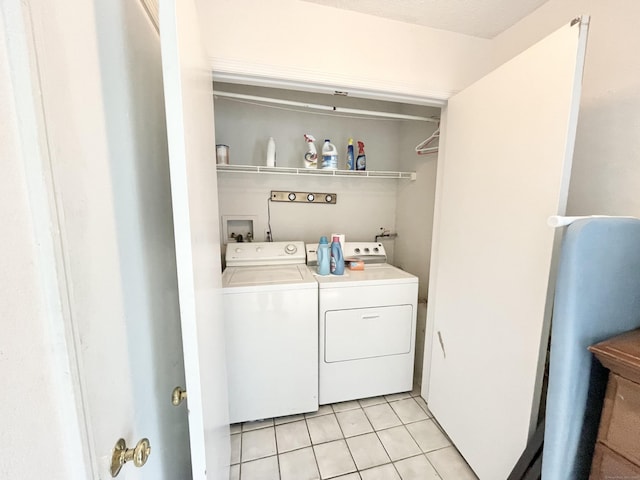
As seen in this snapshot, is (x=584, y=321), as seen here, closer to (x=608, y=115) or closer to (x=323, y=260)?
(x=608, y=115)

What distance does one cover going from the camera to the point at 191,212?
0.72 meters

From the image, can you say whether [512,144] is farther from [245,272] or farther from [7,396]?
[245,272]

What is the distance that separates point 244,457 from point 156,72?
2.07m

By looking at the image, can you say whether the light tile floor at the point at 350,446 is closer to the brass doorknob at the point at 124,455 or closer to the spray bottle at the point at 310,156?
the brass doorknob at the point at 124,455

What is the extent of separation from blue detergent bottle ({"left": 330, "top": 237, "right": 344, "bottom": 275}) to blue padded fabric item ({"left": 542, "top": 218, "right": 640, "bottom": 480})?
1347 millimetres

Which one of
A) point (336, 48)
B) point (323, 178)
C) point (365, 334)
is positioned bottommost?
point (365, 334)

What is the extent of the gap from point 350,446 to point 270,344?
2.72 feet

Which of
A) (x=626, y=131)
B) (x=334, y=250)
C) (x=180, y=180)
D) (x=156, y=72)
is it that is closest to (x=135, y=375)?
(x=180, y=180)

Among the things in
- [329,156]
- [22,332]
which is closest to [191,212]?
[22,332]

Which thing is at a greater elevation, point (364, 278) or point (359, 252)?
point (359, 252)

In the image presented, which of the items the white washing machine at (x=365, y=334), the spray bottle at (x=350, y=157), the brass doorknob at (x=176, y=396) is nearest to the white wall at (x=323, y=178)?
the spray bottle at (x=350, y=157)

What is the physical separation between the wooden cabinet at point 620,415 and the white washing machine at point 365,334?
4.06ft

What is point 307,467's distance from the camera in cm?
155

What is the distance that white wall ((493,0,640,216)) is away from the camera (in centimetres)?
108
